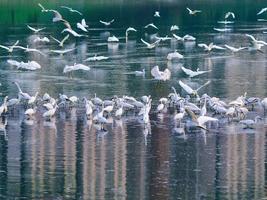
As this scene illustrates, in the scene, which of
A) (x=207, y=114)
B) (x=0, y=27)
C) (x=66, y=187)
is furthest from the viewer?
(x=0, y=27)

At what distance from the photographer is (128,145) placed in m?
27.2

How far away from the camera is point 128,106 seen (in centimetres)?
3189

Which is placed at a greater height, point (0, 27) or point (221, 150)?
point (0, 27)

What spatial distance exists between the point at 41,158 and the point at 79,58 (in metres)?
23.5

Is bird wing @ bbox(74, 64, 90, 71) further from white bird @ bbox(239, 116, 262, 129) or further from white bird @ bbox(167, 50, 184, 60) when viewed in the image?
white bird @ bbox(239, 116, 262, 129)

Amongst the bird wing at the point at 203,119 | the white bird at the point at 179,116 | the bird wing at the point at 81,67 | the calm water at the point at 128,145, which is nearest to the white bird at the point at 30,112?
the calm water at the point at 128,145

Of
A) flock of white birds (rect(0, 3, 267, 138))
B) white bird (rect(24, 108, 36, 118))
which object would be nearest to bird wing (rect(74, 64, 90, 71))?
flock of white birds (rect(0, 3, 267, 138))

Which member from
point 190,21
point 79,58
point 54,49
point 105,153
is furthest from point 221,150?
point 190,21

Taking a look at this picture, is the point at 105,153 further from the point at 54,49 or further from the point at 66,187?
the point at 54,49

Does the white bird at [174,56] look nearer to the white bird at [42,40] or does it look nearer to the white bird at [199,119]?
the white bird at [42,40]

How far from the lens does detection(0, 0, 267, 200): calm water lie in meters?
22.8

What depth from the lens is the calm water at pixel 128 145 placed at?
22812 millimetres

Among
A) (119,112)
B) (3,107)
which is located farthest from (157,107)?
(3,107)

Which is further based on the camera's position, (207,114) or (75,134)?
(207,114)
